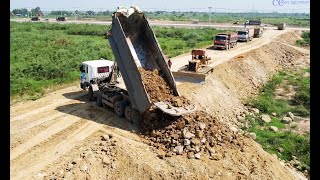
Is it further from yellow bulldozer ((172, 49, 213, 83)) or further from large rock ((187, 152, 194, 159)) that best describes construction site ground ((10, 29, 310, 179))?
yellow bulldozer ((172, 49, 213, 83))

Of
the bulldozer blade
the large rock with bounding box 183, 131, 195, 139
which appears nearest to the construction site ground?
the large rock with bounding box 183, 131, 195, 139

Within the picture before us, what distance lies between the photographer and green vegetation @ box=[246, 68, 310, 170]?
15.6 metres

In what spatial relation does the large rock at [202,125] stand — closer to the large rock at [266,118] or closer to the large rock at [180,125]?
the large rock at [180,125]

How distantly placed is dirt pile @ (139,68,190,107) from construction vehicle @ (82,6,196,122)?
28 cm

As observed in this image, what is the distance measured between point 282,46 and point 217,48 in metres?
10.8

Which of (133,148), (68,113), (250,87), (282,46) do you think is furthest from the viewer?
(282,46)

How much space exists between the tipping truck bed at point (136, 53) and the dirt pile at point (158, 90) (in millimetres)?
322

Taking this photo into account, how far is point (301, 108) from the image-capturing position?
846 inches

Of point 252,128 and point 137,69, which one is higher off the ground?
point 137,69

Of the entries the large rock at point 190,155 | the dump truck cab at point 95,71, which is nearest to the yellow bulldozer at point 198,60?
the dump truck cab at point 95,71

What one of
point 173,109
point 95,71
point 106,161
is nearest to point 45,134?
point 106,161

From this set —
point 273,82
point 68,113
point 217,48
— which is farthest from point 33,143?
point 217,48
